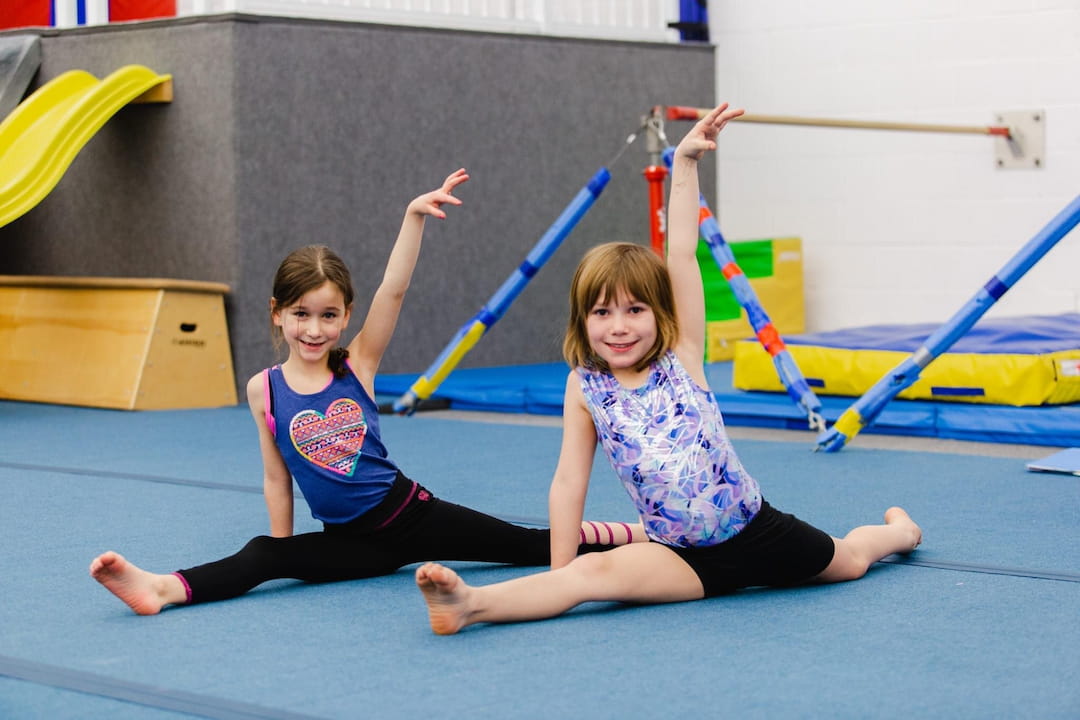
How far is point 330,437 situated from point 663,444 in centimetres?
61

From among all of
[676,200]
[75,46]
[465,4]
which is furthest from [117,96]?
[676,200]

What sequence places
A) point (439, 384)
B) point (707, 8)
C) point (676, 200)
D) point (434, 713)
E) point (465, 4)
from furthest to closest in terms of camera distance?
point (707, 8)
point (465, 4)
point (439, 384)
point (676, 200)
point (434, 713)

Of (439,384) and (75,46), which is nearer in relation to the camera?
(439,384)

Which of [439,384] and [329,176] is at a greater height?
[329,176]

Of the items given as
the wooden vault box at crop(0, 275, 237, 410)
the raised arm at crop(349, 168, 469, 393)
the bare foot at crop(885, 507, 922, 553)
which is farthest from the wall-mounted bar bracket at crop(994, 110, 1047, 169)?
the raised arm at crop(349, 168, 469, 393)

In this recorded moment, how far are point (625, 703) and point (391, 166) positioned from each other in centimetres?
449

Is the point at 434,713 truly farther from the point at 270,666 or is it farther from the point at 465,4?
the point at 465,4

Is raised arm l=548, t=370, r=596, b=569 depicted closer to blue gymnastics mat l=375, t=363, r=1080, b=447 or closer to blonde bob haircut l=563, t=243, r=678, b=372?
blonde bob haircut l=563, t=243, r=678, b=372

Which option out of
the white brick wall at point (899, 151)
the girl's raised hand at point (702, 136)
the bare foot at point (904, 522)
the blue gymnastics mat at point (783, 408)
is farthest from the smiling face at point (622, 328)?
the white brick wall at point (899, 151)

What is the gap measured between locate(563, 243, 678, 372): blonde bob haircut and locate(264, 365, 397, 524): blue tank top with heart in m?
0.45

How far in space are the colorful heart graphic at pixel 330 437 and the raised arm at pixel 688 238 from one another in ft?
2.00

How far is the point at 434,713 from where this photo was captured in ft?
6.09

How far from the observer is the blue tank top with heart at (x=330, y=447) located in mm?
2650

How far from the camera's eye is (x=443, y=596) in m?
2.19
